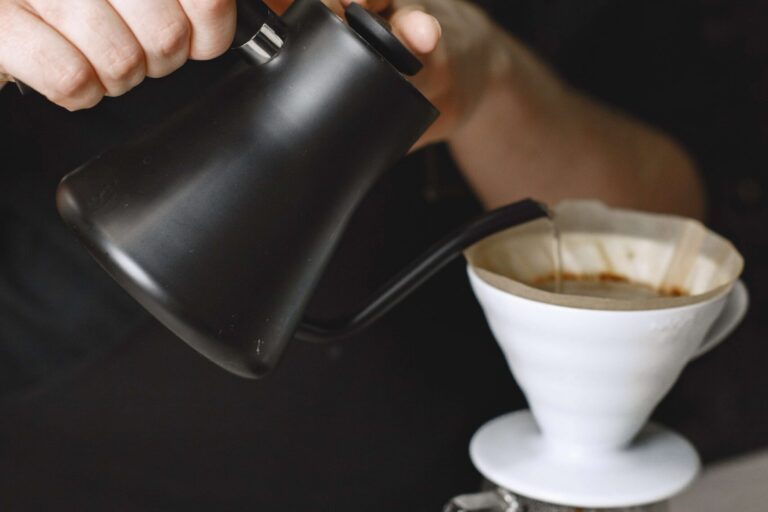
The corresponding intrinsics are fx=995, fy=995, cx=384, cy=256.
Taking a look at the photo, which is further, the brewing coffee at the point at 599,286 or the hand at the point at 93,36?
the brewing coffee at the point at 599,286

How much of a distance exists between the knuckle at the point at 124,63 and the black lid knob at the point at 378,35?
107 millimetres

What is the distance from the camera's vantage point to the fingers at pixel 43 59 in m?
0.49

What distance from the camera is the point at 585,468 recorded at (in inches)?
27.4

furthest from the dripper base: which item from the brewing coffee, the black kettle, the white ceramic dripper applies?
the black kettle

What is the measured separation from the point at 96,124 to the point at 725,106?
117cm

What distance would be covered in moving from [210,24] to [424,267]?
22 cm

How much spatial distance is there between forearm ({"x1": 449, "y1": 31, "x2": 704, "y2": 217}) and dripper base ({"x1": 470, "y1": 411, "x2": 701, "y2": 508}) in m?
0.33

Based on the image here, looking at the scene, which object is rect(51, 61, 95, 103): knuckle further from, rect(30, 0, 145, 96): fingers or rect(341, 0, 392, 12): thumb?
rect(341, 0, 392, 12): thumb

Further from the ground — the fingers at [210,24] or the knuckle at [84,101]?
the fingers at [210,24]

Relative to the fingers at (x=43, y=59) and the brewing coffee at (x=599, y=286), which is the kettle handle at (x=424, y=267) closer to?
the brewing coffee at (x=599, y=286)

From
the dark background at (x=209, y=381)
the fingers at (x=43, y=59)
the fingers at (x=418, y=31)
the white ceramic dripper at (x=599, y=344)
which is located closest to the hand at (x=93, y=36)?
the fingers at (x=43, y=59)

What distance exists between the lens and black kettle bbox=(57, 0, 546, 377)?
484 mm

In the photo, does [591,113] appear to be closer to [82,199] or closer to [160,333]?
[160,333]

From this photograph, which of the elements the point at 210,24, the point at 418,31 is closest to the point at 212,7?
the point at 210,24
